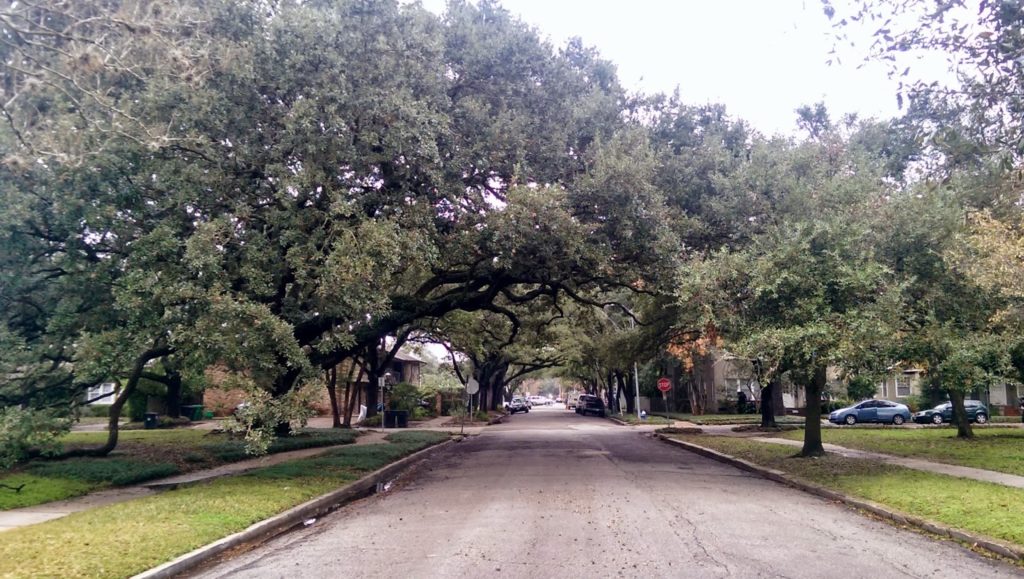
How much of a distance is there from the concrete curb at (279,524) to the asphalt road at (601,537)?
0.32 m

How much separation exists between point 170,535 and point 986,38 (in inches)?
429

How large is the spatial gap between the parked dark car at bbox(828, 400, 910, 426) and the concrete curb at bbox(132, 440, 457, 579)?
26.4m

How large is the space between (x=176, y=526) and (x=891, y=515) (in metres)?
9.99

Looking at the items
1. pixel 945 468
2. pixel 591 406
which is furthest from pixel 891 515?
pixel 591 406

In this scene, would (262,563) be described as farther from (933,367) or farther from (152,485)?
(933,367)

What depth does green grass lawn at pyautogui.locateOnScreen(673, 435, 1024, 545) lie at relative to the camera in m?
9.55

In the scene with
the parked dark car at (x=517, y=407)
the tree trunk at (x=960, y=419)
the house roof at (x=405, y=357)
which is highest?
the house roof at (x=405, y=357)

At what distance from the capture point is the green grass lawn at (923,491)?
955 centimetres

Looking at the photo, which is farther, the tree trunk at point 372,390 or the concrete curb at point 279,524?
the tree trunk at point 372,390

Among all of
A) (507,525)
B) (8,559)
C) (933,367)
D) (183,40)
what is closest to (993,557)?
(507,525)

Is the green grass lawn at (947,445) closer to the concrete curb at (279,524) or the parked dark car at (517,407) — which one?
the concrete curb at (279,524)

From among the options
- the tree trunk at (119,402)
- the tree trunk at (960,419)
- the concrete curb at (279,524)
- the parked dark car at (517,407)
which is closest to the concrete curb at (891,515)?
the concrete curb at (279,524)

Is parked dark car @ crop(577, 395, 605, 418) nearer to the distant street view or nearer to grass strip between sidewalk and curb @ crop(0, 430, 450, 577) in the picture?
the distant street view

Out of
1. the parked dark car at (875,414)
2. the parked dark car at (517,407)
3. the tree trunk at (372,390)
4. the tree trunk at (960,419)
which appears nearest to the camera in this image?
the tree trunk at (960,419)
